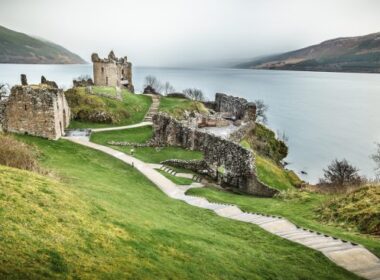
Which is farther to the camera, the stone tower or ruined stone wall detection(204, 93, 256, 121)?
the stone tower

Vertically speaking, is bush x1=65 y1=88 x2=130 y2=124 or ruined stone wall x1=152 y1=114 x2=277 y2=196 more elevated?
bush x1=65 y1=88 x2=130 y2=124

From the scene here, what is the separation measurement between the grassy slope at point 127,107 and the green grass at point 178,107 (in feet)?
9.78

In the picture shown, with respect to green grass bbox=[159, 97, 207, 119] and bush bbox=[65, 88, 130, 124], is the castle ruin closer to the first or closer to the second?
bush bbox=[65, 88, 130, 124]

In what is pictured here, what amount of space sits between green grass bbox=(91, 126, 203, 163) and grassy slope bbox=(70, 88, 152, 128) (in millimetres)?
4726

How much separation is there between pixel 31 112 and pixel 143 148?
13.4 meters

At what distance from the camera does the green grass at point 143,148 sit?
43875 millimetres

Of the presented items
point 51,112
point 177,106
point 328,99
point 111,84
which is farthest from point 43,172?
point 328,99

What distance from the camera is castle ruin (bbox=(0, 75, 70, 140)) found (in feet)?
136

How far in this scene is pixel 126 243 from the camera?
42.2 feet

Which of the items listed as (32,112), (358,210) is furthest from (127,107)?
(358,210)

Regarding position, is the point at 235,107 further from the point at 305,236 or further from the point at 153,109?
the point at 305,236

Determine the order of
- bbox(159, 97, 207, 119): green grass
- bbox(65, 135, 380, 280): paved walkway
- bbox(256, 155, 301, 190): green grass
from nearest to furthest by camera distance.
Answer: bbox(65, 135, 380, 280): paved walkway
bbox(256, 155, 301, 190): green grass
bbox(159, 97, 207, 119): green grass

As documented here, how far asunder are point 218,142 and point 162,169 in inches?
259

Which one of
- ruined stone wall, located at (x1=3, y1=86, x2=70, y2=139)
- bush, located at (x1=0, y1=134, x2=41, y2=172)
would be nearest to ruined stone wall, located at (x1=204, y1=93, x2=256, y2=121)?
ruined stone wall, located at (x1=3, y1=86, x2=70, y2=139)
